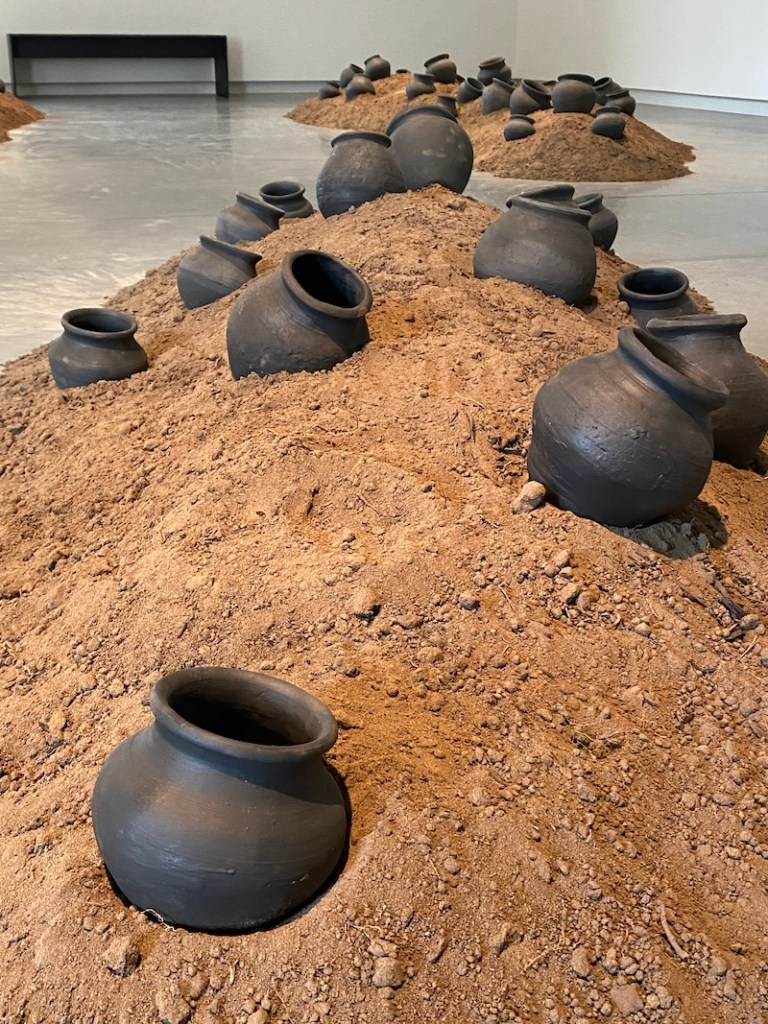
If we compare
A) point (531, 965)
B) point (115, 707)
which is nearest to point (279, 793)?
point (531, 965)

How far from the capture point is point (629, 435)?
8.40ft

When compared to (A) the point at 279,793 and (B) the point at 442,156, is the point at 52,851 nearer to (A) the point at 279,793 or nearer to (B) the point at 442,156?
(A) the point at 279,793

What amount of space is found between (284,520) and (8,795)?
3.42 ft

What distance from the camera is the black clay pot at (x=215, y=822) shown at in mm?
1661

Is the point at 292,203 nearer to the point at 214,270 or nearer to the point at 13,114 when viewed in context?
the point at 214,270

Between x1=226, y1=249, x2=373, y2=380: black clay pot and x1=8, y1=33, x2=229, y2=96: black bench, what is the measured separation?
1317 cm

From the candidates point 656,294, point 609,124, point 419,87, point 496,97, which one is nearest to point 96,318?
point 656,294

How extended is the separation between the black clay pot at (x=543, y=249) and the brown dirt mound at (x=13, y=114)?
9393 millimetres

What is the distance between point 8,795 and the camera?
218cm

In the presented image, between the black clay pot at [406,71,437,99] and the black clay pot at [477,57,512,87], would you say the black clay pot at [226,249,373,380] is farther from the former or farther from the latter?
the black clay pot at [477,57,512,87]

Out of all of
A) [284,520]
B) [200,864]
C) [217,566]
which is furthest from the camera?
[284,520]

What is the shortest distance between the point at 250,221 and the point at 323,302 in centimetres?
259

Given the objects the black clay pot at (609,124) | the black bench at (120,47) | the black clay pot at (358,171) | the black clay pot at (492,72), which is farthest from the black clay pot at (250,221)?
the black bench at (120,47)

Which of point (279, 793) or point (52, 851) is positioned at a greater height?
point (279, 793)
